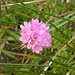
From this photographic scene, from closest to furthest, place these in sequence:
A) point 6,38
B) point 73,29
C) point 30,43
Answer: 1. point 30,43
2. point 6,38
3. point 73,29

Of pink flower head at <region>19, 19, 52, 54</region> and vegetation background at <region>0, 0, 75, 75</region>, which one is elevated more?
pink flower head at <region>19, 19, 52, 54</region>

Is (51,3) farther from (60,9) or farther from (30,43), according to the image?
(30,43)

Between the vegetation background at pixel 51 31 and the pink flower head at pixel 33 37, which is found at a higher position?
the pink flower head at pixel 33 37

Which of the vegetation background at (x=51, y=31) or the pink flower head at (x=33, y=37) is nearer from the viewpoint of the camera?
the pink flower head at (x=33, y=37)

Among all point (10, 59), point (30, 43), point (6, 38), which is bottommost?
point (10, 59)

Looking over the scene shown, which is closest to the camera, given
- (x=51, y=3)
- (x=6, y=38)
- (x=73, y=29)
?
(x=6, y=38)

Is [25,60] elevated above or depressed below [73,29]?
below

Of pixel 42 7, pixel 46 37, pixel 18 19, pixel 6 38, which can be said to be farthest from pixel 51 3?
pixel 46 37

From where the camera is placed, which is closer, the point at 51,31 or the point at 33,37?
the point at 33,37

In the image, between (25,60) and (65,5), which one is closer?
(25,60)

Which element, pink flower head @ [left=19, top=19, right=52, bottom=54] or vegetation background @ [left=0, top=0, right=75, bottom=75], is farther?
vegetation background @ [left=0, top=0, right=75, bottom=75]
